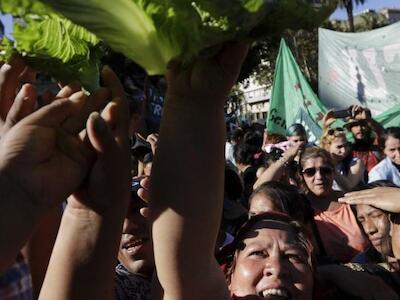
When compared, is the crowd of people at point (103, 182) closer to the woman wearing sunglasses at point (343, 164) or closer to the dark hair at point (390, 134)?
the woman wearing sunglasses at point (343, 164)

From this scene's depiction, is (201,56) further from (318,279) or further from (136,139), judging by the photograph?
(136,139)

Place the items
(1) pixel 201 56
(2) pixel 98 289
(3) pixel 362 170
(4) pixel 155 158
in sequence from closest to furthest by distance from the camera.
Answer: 1. (1) pixel 201 56
2. (4) pixel 155 158
3. (2) pixel 98 289
4. (3) pixel 362 170

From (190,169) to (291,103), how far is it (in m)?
7.32

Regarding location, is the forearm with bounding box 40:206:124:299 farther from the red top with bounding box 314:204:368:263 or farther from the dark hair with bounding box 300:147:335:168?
the dark hair with bounding box 300:147:335:168

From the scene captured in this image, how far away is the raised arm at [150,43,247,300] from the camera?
1.09 m

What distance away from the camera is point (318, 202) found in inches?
165

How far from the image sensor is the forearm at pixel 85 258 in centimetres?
128

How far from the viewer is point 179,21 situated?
1010 mm

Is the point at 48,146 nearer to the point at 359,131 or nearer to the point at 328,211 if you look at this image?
the point at 328,211

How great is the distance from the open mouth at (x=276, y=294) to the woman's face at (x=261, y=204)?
1.22 metres

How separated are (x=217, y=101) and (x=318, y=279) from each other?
1.19 meters

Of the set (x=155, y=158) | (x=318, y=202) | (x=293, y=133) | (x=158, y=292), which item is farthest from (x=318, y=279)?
(x=293, y=133)

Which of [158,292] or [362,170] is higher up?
[158,292]

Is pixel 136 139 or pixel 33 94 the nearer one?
pixel 33 94
